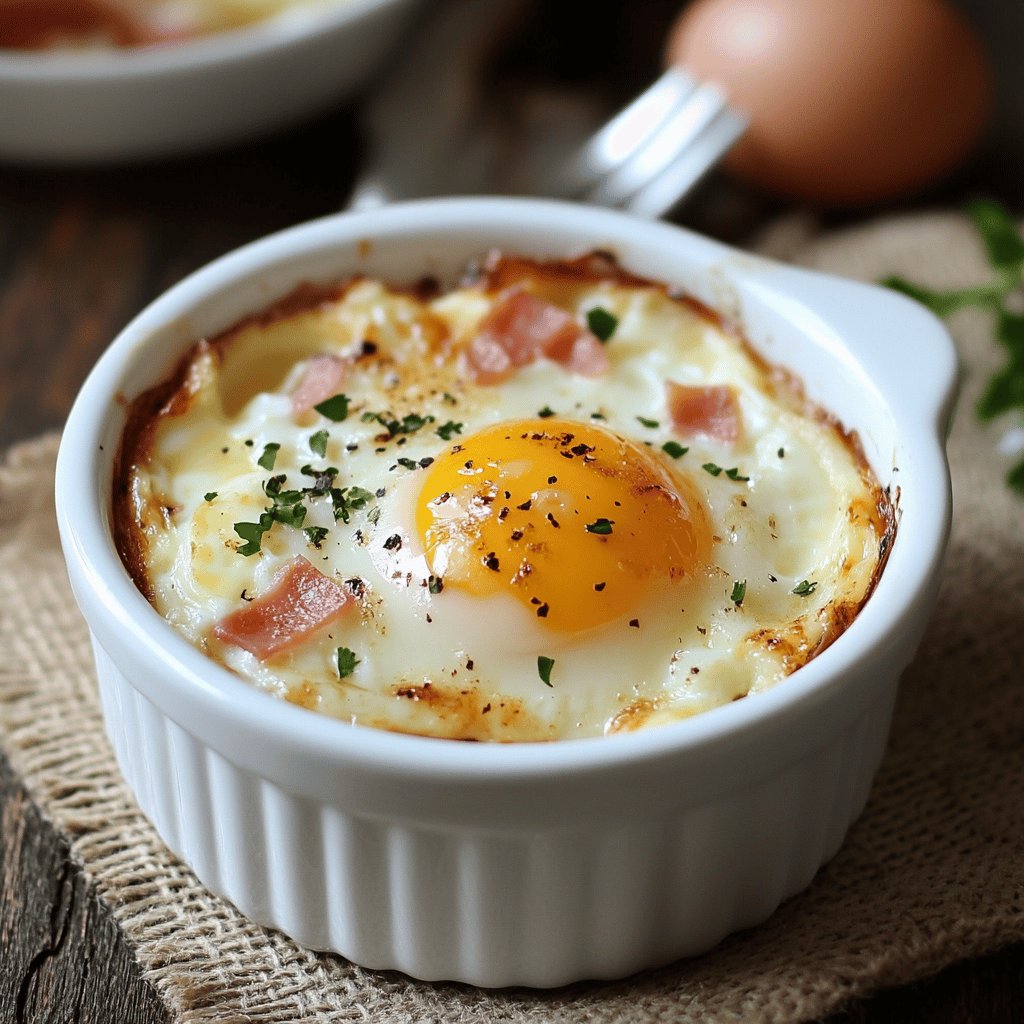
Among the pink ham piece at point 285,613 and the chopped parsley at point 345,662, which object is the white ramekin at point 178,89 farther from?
the chopped parsley at point 345,662

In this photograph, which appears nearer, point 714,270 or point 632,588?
point 632,588

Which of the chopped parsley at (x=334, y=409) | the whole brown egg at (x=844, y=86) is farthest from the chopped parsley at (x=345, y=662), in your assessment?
the whole brown egg at (x=844, y=86)

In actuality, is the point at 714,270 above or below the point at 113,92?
above

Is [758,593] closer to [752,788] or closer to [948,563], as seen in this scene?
[752,788]

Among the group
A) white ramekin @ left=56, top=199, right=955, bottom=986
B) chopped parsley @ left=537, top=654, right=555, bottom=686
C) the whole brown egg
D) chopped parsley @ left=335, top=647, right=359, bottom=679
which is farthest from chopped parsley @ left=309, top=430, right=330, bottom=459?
the whole brown egg

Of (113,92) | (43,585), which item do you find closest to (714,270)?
(43,585)

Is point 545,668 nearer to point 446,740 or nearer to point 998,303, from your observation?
point 446,740

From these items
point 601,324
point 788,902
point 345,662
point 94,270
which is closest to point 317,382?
point 601,324
